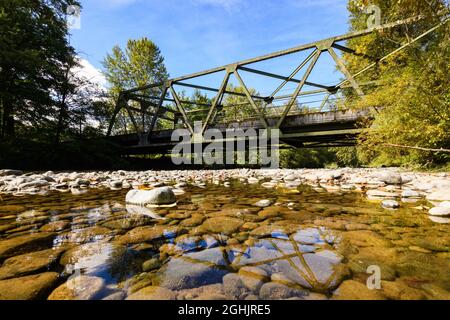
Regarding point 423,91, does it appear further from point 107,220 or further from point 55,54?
point 55,54

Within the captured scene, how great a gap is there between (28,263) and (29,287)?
1.34ft

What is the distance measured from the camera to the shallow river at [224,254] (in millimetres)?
1241

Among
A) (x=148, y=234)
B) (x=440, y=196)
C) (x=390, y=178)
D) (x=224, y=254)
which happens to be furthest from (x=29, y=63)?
(x=440, y=196)

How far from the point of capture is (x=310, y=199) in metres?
3.99

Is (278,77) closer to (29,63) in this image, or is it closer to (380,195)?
(380,195)

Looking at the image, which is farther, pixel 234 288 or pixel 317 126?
pixel 317 126

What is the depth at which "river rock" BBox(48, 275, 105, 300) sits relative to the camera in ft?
3.83

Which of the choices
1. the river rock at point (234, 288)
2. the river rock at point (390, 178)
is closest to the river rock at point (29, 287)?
the river rock at point (234, 288)

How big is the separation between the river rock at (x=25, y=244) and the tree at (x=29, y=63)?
10796mm

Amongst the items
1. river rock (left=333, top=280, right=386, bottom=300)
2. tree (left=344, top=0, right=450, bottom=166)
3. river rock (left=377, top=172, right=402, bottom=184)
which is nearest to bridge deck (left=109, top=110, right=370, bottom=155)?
tree (left=344, top=0, right=450, bottom=166)

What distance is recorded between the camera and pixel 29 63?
989 centimetres

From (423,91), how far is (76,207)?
7327 mm

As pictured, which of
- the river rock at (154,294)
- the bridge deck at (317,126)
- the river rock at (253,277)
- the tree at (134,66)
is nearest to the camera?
the river rock at (154,294)

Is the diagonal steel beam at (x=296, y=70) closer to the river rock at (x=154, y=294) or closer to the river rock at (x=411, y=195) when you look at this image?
the river rock at (x=411, y=195)
